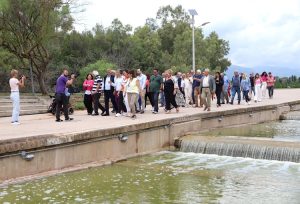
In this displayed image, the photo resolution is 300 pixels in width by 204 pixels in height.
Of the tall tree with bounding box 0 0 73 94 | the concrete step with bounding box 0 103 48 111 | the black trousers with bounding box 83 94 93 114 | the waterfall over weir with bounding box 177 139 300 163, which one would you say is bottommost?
the waterfall over weir with bounding box 177 139 300 163

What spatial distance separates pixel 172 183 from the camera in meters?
10.7

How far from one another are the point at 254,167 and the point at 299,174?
1256 millimetres

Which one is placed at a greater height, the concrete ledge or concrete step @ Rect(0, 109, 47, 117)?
concrete step @ Rect(0, 109, 47, 117)

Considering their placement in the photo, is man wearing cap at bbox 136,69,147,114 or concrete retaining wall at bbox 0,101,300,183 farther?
man wearing cap at bbox 136,69,147,114

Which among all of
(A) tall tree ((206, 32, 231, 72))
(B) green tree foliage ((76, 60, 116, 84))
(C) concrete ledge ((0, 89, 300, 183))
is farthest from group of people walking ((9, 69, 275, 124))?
(A) tall tree ((206, 32, 231, 72))

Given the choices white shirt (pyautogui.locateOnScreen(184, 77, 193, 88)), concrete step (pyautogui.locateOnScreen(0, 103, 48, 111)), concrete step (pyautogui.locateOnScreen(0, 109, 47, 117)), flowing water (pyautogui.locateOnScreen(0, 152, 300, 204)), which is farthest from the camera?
white shirt (pyautogui.locateOnScreen(184, 77, 193, 88))

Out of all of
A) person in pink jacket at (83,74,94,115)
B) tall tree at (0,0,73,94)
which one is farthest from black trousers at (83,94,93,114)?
tall tree at (0,0,73,94)

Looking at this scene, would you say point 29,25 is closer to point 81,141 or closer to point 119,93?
point 119,93

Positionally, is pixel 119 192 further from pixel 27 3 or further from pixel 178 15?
pixel 178 15

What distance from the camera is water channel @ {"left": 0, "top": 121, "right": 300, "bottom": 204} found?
31.1 feet

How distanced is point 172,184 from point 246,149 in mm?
4015

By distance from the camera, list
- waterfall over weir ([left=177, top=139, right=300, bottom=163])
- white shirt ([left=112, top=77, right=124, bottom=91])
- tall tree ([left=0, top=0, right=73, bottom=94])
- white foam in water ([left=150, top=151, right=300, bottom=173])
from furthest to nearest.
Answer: tall tree ([left=0, top=0, right=73, bottom=94])
white shirt ([left=112, top=77, right=124, bottom=91])
waterfall over weir ([left=177, top=139, right=300, bottom=163])
white foam in water ([left=150, top=151, right=300, bottom=173])

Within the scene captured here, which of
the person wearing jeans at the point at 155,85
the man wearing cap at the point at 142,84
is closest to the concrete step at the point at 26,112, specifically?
the man wearing cap at the point at 142,84

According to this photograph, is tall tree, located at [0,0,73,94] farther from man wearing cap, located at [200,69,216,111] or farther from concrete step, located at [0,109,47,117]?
man wearing cap, located at [200,69,216,111]
